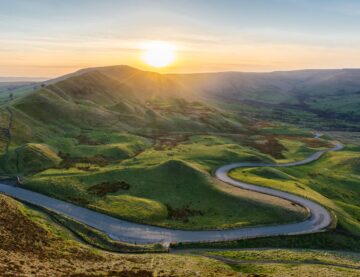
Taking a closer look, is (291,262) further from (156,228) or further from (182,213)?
(182,213)

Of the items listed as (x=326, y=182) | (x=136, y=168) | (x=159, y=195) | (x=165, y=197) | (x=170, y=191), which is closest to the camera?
(x=165, y=197)

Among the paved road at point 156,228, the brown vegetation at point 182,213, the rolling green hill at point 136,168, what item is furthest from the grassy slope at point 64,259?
the brown vegetation at point 182,213

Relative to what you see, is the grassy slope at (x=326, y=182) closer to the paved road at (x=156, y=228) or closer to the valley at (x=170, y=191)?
the valley at (x=170, y=191)

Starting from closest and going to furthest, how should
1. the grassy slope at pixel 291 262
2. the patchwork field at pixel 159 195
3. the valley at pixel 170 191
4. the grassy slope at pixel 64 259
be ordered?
1. the grassy slope at pixel 64 259
2. the grassy slope at pixel 291 262
3. the valley at pixel 170 191
4. the patchwork field at pixel 159 195

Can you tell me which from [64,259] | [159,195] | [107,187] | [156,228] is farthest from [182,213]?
[64,259]

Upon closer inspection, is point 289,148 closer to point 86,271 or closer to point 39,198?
point 39,198

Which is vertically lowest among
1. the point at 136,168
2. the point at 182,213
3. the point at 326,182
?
the point at 326,182

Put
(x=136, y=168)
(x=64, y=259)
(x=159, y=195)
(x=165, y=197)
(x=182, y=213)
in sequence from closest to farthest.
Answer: (x=64, y=259), (x=182, y=213), (x=165, y=197), (x=159, y=195), (x=136, y=168)

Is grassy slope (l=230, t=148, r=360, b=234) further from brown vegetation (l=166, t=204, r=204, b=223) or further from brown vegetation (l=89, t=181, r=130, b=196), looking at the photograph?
brown vegetation (l=89, t=181, r=130, b=196)

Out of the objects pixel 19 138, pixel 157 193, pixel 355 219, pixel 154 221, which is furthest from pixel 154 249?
pixel 19 138

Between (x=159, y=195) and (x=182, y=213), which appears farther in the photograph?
(x=159, y=195)

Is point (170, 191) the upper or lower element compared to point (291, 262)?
upper
